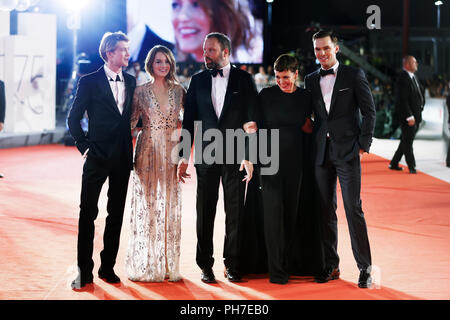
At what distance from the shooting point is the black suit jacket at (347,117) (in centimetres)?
375

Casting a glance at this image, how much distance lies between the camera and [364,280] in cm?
376

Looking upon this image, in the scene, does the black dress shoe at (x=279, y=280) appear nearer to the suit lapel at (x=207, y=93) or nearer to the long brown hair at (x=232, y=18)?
the suit lapel at (x=207, y=93)

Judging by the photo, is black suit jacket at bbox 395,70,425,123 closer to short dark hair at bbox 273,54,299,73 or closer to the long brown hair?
short dark hair at bbox 273,54,299,73

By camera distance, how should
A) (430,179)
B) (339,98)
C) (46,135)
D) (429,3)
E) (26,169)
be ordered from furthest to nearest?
(429,3) < (46,135) < (26,169) < (430,179) < (339,98)

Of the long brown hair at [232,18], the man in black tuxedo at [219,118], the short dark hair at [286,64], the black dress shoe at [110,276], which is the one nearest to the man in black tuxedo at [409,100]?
the short dark hair at [286,64]

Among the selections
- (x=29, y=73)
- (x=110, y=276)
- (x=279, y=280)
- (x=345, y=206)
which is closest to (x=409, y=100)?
(x=345, y=206)

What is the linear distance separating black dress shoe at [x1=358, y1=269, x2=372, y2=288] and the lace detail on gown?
1065mm

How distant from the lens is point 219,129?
3818 millimetres

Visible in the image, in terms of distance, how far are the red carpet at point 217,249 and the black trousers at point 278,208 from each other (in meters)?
0.13

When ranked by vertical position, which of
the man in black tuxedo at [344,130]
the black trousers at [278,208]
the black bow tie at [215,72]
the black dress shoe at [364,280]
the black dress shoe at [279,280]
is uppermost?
the black bow tie at [215,72]

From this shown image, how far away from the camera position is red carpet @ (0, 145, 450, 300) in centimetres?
365
